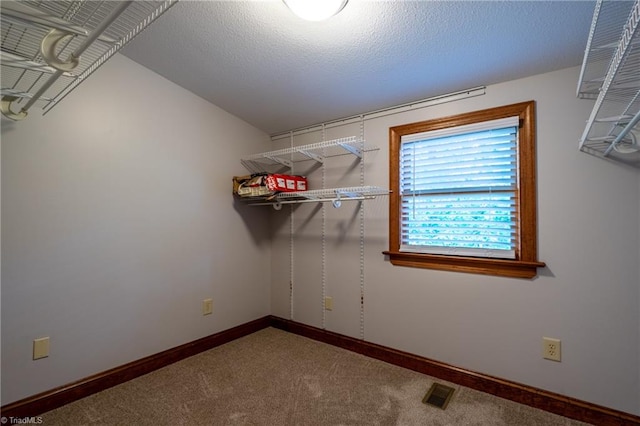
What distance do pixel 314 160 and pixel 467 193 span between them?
4.31 feet

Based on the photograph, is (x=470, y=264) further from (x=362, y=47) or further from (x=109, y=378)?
(x=109, y=378)

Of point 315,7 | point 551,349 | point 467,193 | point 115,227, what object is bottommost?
point 551,349

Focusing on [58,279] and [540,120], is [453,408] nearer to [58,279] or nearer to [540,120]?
[540,120]

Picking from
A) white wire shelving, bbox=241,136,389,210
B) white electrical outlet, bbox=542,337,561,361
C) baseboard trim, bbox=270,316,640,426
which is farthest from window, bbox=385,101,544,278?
baseboard trim, bbox=270,316,640,426

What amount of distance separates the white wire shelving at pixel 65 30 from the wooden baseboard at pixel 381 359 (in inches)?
63.5

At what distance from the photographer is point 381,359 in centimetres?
227

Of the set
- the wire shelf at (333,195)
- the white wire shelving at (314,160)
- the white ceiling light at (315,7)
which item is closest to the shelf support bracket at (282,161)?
the white wire shelving at (314,160)

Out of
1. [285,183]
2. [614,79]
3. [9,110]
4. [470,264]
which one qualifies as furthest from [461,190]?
[9,110]

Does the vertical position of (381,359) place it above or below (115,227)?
below

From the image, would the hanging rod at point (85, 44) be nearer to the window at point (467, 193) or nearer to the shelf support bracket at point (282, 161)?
the shelf support bracket at point (282, 161)

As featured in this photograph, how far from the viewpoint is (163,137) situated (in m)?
2.23

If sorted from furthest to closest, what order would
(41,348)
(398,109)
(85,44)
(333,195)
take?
1. (333,195)
2. (398,109)
3. (41,348)
4. (85,44)

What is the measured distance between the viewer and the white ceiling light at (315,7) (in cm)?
129

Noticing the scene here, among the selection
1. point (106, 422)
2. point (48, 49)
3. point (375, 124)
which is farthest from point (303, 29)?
point (106, 422)
